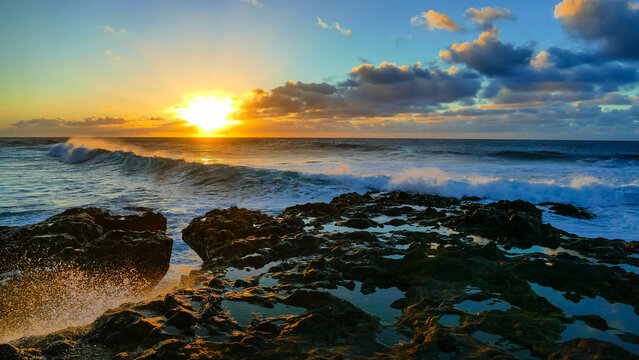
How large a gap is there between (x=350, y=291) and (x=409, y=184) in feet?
38.0

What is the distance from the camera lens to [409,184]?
1602cm

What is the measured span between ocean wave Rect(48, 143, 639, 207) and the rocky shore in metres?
6.43

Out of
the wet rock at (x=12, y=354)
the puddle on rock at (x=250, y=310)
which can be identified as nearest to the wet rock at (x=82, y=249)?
the puddle on rock at (x=250, y=310)

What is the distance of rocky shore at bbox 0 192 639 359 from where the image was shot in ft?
11.8

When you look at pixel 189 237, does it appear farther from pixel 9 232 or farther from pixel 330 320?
pixel 330 320

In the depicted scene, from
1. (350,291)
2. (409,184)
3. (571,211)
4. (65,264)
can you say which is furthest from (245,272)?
(409,184)

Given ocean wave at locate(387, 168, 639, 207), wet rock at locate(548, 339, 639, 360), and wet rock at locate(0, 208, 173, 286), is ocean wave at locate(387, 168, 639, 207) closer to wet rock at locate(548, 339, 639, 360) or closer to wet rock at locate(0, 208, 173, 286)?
wet rock at locate(548, 339, 639, 360)

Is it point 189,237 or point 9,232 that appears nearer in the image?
point 9,232

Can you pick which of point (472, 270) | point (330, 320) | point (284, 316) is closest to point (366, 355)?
point (330, 320)

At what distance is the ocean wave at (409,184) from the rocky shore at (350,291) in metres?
6.43

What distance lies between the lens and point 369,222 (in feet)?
30.9

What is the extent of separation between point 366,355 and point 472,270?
3.06 metres

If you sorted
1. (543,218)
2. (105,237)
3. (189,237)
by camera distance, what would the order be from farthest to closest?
1. (543,218)
2. (189,237)
3. (105,237)

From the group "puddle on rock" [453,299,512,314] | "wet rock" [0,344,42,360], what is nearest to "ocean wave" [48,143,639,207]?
"puddle on rock" [453,299,512,314]
